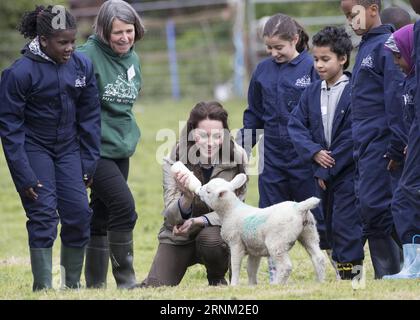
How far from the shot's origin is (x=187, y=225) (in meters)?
7.20

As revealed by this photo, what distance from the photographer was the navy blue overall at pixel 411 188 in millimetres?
6352

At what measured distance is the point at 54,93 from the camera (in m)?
6.86

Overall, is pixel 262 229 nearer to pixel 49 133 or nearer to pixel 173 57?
pixel 49 133

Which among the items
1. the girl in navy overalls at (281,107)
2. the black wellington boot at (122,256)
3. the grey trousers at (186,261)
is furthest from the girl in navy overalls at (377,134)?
the black wellington boot at (122,256)

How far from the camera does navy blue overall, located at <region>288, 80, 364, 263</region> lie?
7.43m

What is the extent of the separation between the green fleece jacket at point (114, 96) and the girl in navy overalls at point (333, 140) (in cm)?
125

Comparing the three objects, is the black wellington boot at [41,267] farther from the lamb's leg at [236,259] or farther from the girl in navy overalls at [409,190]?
the girl in navy overalls at [409,190]

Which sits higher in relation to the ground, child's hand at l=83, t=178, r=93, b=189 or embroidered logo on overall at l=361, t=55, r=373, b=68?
embroidered logo on overall at l=361, t=55, r=373, b=68

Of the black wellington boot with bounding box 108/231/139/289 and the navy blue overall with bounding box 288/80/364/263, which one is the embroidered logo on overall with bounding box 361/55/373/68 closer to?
the navy blue overall with bounding box 288/80/364/263

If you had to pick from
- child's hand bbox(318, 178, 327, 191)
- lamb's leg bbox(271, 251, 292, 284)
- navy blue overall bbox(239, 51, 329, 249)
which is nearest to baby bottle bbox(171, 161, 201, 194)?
lamb's leg bbox(271, 251, 292, 284)

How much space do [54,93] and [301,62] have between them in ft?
7.48

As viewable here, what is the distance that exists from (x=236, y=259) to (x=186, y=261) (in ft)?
3.56

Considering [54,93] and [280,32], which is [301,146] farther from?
[54,93]

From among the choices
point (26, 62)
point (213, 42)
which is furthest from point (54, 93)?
point (213, 42)
